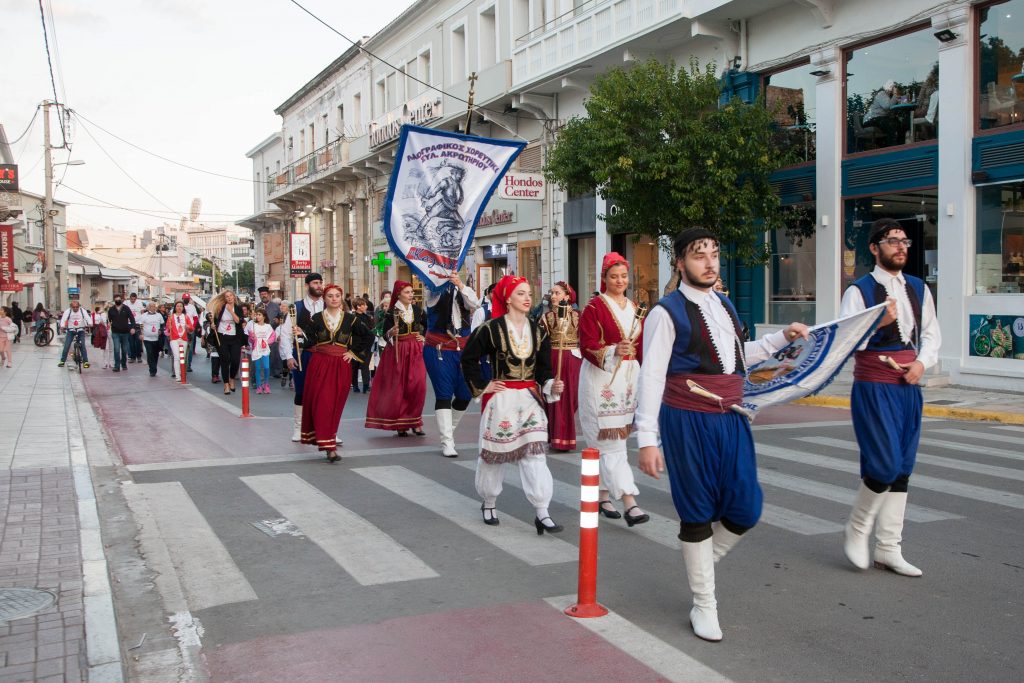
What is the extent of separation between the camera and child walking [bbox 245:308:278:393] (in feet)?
58.1

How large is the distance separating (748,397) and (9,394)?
48.8 ft

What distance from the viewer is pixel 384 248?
40781 millimetres

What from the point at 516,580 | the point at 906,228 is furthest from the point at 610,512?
the point at 906,228

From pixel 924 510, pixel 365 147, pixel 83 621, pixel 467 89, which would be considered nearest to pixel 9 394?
pixel 83 621

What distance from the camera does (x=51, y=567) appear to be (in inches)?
219

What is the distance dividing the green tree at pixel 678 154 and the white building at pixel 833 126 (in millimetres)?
1349

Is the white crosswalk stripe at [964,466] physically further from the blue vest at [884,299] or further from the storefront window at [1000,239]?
the storefront window at [1000,239]

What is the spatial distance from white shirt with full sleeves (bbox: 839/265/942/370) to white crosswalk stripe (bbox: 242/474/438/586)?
Result: 2873mm

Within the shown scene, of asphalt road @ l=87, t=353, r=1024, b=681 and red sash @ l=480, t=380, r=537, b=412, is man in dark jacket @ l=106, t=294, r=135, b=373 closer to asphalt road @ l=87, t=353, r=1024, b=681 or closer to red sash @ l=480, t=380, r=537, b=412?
asphalt road @ l=87, t=353, r=1024, b=681

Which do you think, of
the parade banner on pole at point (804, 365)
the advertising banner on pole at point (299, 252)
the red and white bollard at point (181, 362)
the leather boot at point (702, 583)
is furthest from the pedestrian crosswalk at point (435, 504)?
the advertising banner on pole at point (299, 252)

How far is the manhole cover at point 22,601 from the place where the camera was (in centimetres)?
475

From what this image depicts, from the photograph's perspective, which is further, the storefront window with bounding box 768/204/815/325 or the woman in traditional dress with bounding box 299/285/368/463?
the storefront window with bounding box 768/204/815/325

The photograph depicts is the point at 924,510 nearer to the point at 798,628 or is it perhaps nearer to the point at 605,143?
the point at 798,628

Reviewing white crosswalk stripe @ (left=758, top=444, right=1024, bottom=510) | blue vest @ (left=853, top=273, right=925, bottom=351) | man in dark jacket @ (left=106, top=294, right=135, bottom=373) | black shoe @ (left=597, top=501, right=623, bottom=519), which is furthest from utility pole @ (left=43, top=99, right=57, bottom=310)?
blue vest @ (left=853, top=273, right=925, bottom=351)
